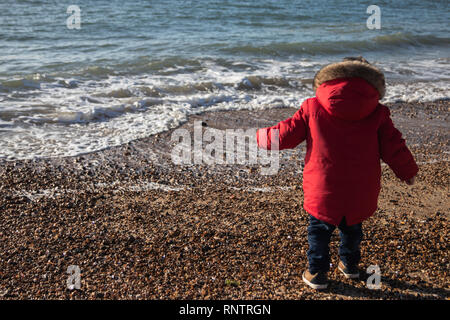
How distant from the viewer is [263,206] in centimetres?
462

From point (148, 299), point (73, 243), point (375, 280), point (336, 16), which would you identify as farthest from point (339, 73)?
point (336, 16)

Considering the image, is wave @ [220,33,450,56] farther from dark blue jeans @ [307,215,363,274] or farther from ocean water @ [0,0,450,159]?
dark blue jeans @ [307,215,363,274]

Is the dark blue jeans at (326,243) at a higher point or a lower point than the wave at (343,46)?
lower

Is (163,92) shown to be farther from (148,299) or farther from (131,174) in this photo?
(148,299)

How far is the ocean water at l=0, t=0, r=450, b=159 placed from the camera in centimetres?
762

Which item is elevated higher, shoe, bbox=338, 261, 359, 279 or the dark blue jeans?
the dark blue jeans

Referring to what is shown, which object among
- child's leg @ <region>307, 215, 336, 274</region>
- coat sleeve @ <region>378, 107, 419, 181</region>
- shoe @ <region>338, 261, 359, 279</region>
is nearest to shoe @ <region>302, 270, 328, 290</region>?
child's leg @ <region>307, 215, 336, 274</region>

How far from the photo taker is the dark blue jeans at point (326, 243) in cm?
302

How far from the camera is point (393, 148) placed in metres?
2.83

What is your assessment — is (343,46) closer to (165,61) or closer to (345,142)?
(165,61)

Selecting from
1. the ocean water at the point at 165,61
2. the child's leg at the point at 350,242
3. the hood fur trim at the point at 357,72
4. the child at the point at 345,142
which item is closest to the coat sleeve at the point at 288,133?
the child at the point at 345,142

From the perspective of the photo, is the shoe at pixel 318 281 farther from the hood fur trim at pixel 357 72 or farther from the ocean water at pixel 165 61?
the ocean water at pixel 165 61
